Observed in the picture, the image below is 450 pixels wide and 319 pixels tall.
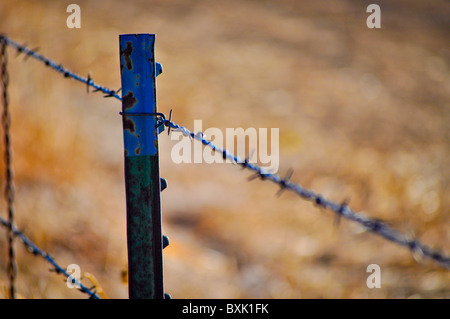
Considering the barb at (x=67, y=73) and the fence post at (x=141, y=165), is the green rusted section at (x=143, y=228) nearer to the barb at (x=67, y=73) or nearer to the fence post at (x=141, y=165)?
the fence post at (x=141, y=165)

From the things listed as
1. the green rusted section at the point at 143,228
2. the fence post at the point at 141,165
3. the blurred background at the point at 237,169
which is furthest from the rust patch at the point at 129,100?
the blurred background at the point at 237,169

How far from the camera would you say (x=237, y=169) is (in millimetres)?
6160

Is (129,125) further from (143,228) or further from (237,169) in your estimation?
(237,169)

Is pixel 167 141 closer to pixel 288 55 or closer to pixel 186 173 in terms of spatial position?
pixel 186 173

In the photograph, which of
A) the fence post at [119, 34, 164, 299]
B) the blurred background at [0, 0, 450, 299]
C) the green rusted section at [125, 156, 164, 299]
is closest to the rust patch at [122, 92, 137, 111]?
the fence post at [119, 34, 164, 299]

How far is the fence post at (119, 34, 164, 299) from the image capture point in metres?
1.14

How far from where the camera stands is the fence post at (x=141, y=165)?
3.74ft

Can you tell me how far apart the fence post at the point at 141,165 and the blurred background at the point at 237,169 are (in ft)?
2.01

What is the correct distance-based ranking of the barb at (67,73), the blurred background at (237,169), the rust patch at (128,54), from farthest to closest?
the blurred background at (237,169)
the barb at (67,73)
the rust patch at (128,54)

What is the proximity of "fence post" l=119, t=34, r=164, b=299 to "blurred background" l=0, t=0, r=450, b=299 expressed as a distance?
0.61 m

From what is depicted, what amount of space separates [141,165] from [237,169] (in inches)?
198

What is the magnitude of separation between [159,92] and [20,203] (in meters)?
4.55

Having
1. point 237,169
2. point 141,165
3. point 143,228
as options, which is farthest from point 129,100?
point 237,169

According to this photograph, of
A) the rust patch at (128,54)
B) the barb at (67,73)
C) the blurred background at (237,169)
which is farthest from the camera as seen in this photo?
the blurred background at (237,169)
